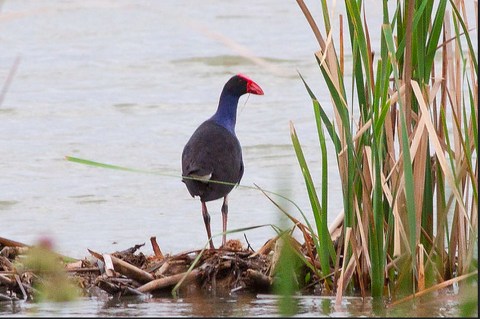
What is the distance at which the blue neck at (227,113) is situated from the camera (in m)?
6.26

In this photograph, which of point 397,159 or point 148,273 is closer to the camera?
point 397,159

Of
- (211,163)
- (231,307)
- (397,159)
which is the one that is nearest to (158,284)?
(231,307)

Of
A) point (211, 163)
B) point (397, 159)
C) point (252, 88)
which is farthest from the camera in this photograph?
point (252, 88)

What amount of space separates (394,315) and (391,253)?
1.48 ft

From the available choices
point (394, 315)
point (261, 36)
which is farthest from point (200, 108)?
point (394, 315)

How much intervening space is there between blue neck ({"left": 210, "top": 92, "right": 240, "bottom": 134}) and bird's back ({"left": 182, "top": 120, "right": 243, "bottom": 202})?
388mm

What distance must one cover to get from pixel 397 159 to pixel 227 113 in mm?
2485

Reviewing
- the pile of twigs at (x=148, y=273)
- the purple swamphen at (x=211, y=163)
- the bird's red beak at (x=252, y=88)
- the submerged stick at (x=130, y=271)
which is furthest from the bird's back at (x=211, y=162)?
the submerged stick at (x=130, y=271)

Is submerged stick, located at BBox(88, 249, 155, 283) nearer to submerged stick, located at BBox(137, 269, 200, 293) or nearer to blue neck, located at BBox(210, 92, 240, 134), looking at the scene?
submerged stick, located at BBox(137, 269, 200, 293)

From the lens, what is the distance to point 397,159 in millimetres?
3947

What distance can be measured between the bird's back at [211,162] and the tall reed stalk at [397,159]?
150 centimetres

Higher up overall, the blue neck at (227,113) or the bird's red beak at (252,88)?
the bird's red beak at (252,88)

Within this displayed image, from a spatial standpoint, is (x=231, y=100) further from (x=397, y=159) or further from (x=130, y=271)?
(x=397, y=159)

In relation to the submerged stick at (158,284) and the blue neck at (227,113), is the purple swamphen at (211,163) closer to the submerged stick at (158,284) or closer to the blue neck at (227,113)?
the blue neck at (227,113)
